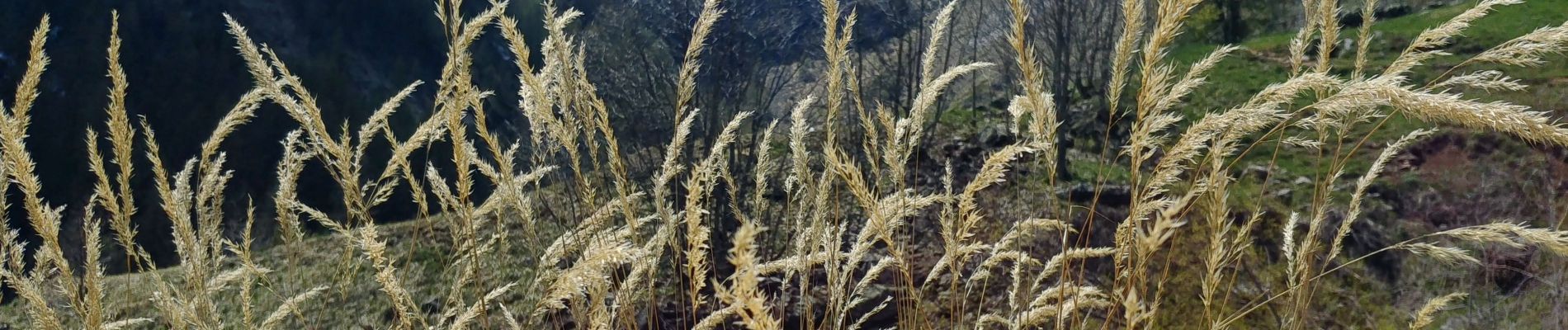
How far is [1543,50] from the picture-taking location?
1.24 m

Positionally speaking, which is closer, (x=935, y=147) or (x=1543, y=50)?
(x=1543, y=50)

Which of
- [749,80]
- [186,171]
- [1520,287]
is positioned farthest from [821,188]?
[749,80]

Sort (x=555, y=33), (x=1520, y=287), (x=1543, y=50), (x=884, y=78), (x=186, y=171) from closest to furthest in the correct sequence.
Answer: (x=1543, y=50) → (x=555, y=33) → (x=186, y=171) → (x=1520, y=287) → (x=884, y=78)

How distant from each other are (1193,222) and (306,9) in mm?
46978

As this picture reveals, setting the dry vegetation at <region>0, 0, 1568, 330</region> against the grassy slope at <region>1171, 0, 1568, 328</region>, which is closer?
the dry vegetation at <region>0, 0, 1568, 330</region>

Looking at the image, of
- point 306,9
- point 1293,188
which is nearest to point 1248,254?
point 1293,188

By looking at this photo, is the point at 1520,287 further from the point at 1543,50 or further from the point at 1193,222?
the point at 1543,50

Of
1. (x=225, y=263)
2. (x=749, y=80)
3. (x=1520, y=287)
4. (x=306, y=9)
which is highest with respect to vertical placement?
(x=306, y=9)

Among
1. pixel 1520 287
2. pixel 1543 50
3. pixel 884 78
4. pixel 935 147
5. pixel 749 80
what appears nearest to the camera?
pixel 1543 50

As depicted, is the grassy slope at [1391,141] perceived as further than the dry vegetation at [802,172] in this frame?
Yes

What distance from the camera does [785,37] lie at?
8.00 m

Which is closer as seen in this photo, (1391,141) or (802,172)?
(802,172)

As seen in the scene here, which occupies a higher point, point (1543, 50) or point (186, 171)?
point (186, 171)

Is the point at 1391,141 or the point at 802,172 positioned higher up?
the point at 802,172
